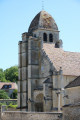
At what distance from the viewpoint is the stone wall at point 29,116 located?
1379 inches

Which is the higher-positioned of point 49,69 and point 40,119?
point 49,69

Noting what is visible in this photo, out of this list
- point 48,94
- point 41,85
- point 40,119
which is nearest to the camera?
point 40,119

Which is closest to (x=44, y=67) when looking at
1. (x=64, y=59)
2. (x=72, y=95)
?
(x=64, y=59)

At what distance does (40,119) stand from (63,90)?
33.2 ft

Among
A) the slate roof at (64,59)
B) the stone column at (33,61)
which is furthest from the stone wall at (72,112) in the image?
the stone column at (33,61)

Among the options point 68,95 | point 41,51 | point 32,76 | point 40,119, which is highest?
point 41,51

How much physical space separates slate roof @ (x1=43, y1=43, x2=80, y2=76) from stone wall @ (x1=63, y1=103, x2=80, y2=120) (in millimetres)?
13884

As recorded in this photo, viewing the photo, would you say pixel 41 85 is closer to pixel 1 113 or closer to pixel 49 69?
pixel 49 69

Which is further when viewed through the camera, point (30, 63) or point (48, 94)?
point (30, 63)

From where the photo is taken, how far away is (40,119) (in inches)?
1430

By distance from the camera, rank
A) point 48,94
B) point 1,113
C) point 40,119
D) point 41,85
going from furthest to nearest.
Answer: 1. point 41,85
2. point 48,94
3. point 1,113
4. point 40,119

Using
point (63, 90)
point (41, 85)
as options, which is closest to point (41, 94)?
point (41, 85)

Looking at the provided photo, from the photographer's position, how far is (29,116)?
37.7m

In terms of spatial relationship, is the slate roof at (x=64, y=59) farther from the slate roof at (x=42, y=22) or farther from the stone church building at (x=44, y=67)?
the slate roof at (x=42, y=22)
